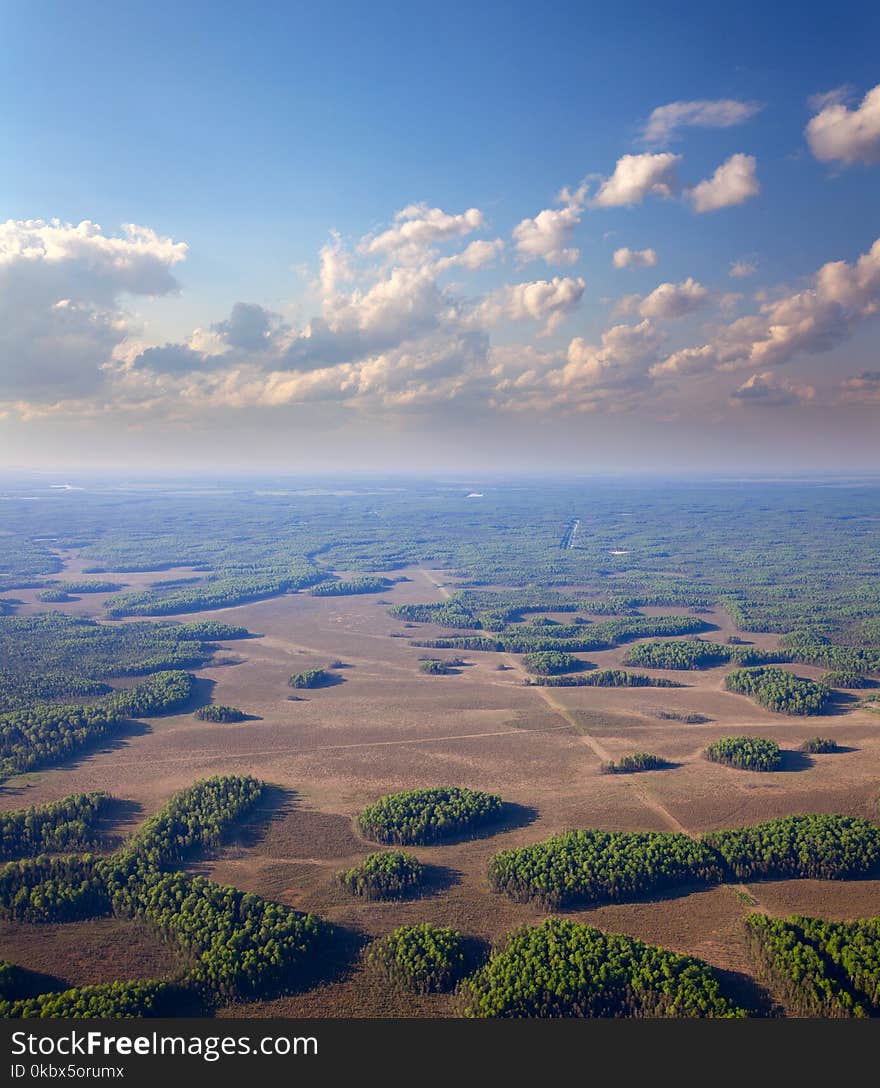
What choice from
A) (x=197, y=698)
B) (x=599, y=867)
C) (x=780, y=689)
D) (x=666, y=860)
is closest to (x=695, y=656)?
(x=780, y=689)

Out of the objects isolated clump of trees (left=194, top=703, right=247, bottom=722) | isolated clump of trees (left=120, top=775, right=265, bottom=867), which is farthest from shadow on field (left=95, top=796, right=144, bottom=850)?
isolated clump of trees (left=194, top=703, right=247, bottom=722)

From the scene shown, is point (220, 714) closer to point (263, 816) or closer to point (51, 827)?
Answer: point (263, 816)

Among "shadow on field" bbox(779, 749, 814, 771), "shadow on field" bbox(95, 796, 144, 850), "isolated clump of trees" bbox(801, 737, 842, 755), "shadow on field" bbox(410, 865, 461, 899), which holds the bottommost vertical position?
"shadow on field" bbox(410, 865, 461, 899)

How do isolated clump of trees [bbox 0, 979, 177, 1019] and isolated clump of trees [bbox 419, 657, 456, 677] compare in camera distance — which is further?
isolated clump of trees [bbox 419, 657, 456, 677]

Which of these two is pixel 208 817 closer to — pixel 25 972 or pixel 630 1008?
pixel 25 972

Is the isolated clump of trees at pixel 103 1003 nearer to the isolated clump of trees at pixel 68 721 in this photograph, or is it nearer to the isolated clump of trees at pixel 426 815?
the isolated clump of trees at pixel 426 815

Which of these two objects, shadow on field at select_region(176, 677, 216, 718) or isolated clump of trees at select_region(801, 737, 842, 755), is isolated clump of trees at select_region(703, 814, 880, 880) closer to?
isolated clump of trees at select_region(801, 737, 842, 755)

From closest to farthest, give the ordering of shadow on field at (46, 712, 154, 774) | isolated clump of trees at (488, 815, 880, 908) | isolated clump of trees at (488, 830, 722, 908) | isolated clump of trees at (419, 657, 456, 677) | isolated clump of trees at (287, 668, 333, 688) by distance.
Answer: isolated clump of trees at (488, 830, 722, 908) < isolated clump of trees at (488, 815, 880, 908) < shadow on field at (46, 712, 154, 774) < isolated clump of trees at (287, 668, 333, 688) < isolated clump of trees at (419, 657, 456, 677)
